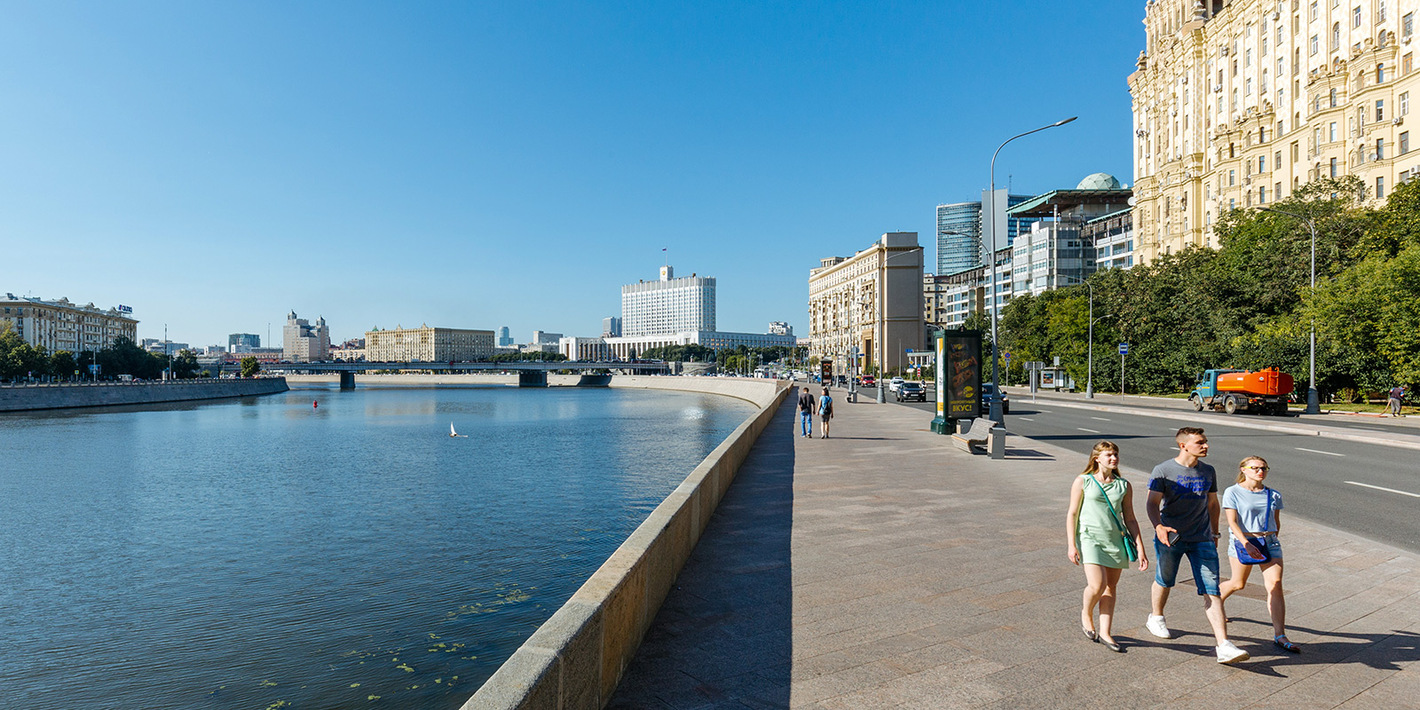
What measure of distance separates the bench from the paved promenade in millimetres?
7120

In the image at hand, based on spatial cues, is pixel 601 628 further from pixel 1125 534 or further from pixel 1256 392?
pixel 1256 392

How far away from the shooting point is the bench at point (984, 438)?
62.1 feet

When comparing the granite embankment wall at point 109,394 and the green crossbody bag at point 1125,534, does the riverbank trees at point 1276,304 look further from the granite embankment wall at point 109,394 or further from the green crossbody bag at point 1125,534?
the granite embankment wall at point 109,394

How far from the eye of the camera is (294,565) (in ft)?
54.6

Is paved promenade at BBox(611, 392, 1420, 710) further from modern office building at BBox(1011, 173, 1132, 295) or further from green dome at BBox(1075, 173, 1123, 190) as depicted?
green dome at BBox(1075, 173, 1123, 190)

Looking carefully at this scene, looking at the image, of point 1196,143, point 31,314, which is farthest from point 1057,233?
point 31,314

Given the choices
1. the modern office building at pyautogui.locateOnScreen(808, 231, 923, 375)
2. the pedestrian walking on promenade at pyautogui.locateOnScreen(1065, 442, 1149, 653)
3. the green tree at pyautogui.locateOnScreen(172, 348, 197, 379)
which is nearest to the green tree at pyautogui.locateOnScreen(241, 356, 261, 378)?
the green tree at pyautogui.locateOnScreen(172, 348, 197, 379)

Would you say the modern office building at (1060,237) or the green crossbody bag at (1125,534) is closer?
the green crossbody bag at (1125,534)

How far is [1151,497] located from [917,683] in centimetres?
216

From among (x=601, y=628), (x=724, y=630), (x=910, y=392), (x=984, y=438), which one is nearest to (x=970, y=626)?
(x=724, y=630)

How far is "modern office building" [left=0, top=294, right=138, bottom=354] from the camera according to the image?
149 metres

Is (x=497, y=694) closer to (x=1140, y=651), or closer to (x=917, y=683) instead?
(x=917, y=683)

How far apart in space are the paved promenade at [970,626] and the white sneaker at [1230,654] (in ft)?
0.26

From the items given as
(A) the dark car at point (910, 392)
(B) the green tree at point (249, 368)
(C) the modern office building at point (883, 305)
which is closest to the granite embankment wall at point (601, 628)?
(A) the dark car at point (910, 392)
